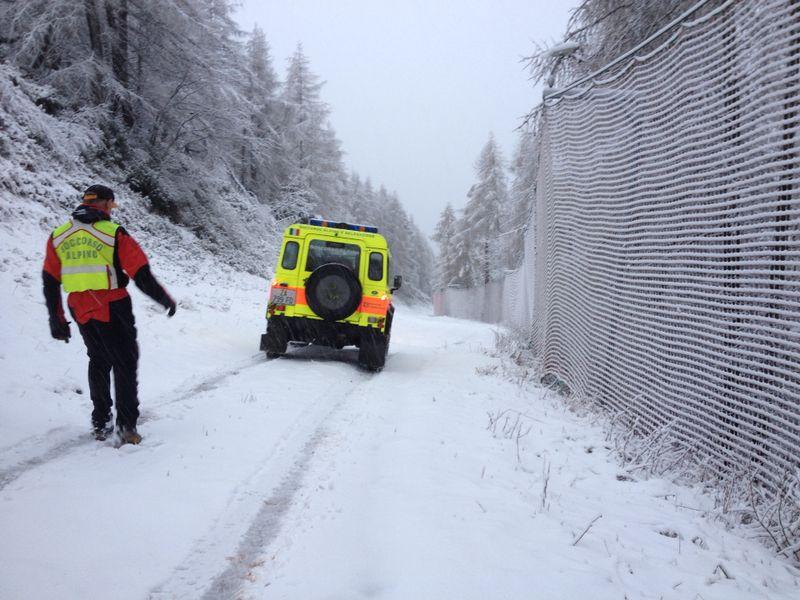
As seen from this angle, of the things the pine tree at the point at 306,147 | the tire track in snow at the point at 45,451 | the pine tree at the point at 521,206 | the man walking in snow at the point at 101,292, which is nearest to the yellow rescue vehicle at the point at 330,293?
the tire track in snow at the point at 45,451

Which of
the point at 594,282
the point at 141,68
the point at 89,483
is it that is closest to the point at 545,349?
the point at 594,282

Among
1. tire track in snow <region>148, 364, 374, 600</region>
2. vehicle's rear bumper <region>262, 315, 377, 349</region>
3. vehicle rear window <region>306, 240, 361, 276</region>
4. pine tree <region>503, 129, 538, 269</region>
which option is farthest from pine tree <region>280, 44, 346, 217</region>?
tire track in snow <region>148, 364, 374, 600</region>

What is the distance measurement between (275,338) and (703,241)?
21.2 ft

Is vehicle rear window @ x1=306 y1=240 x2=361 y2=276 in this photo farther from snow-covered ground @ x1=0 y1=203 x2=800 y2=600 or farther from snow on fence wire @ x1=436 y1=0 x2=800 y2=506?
snow on fence wire @ x1=436 y1=0 x2=800 y2=506

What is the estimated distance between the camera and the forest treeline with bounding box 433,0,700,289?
7.90 meters

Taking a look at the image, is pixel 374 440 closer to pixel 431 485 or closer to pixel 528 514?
pixel 431 485

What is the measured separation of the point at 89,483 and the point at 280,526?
54.5 inches

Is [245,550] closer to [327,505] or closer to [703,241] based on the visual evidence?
[327,505]

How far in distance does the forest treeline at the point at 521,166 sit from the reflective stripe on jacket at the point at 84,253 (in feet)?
23.3

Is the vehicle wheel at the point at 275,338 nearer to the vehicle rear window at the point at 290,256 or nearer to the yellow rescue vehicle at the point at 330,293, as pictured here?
the yellow rescue vehicle at the point at 330,293

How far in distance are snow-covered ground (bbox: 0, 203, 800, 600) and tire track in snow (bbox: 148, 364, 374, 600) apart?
0.03ft

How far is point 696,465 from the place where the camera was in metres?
3.69

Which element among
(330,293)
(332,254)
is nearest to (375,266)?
(332,254)

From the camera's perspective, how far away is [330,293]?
8141 millimetres
